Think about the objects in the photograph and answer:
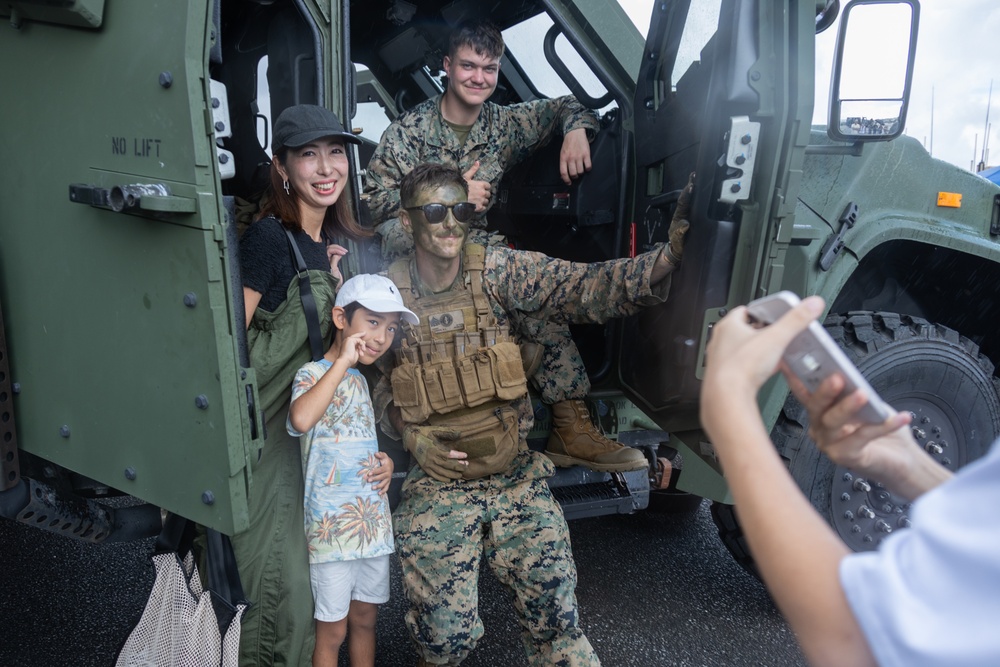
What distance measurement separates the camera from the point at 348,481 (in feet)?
6.32

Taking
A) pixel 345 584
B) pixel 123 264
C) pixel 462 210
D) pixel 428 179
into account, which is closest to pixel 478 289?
pixel 462 210

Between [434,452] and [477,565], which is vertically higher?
[434,452]

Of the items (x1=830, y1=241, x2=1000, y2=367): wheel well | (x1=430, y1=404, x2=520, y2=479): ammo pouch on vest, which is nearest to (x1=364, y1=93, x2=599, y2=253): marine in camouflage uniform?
(x1=430, y1=404, x2=520, y2=479): ammo pouch on vest

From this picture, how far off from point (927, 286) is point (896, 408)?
0.53 m

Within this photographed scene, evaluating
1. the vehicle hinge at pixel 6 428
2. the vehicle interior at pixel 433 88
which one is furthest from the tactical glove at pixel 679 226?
the vehicle hinge at pixel 6 428

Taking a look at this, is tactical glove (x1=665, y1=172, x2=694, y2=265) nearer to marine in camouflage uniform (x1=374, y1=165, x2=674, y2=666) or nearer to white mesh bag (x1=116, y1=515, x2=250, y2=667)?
marine in camouflage uniform (x1=374, y1=165, x2=674, y2=666)

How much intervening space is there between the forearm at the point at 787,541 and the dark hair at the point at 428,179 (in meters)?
1.56

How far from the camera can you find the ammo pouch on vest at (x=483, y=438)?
2.23 meters

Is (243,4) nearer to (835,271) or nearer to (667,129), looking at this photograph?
(667,129)

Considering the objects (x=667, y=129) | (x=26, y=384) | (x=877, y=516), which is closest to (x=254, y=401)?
(x=26, y=384)

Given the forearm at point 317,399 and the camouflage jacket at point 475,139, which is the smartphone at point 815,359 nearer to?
the forearm at point 317,399

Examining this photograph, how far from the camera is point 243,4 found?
7.30ft

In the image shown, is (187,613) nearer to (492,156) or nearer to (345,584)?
(345,584)

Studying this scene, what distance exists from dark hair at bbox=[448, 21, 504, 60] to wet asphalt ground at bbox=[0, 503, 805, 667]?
1.89m
